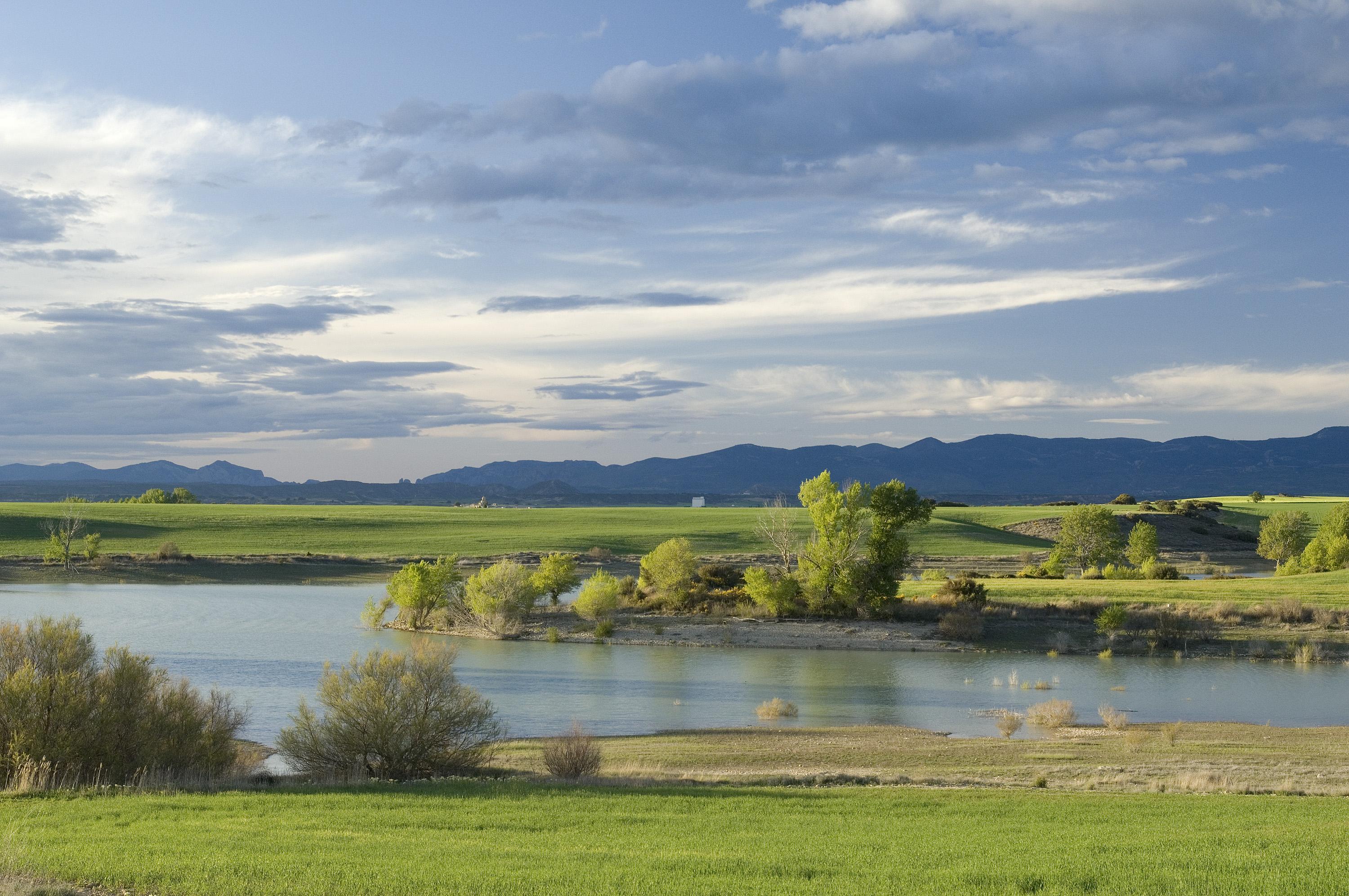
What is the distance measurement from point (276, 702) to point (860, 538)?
105 ft

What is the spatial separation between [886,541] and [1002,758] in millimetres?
32133

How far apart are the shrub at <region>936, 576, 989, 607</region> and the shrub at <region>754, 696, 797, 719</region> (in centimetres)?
2481

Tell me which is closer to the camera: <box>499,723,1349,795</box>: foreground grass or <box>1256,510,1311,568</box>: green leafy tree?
<box>499,723,1349,795</box>: foreground grass

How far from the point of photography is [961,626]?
51219 mm

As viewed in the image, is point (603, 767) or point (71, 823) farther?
point (603, 767)

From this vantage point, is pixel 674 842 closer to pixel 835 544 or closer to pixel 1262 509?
pixel 835 544

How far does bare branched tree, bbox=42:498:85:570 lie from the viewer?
7750cm

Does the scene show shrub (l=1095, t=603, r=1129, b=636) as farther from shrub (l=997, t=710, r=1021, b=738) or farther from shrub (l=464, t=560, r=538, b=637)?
shrub (l=464, t=560, r=538, b=637)

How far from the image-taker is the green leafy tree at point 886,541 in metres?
54.4

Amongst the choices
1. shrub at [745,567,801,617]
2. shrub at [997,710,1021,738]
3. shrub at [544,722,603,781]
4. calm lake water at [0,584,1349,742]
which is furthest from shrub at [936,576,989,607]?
shrub at [544,722,603,781]

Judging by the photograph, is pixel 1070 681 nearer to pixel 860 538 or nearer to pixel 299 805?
pixel 860 538

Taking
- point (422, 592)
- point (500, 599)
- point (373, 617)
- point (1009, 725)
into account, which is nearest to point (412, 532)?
point (373, 617)

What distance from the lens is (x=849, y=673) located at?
1649 inches

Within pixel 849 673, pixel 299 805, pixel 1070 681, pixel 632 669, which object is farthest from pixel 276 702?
pixel 1070 681
